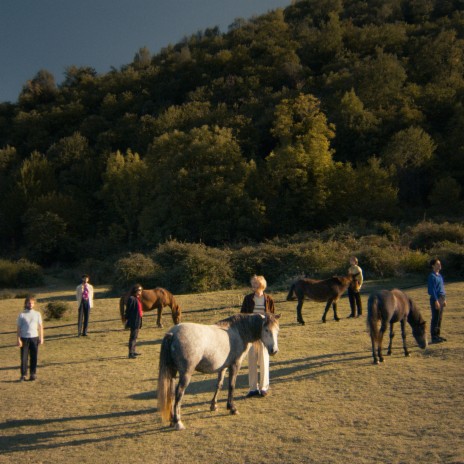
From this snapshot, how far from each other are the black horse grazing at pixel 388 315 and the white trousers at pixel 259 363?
2803mm

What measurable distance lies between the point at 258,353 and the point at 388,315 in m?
3.36

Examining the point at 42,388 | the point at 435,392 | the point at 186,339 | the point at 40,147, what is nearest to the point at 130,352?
the point at 42,388

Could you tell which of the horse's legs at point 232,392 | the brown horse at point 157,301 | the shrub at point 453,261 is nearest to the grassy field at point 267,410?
the horse's legs at point 232,392

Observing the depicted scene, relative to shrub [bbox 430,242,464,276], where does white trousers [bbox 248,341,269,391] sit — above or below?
below

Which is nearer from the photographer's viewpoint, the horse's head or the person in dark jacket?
the horse's head

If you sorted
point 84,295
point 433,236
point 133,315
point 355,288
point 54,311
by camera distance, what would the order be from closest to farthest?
1. point 133,315
2. point 84,295
3. point 355,288
4. point 54,311
5. point 433,236

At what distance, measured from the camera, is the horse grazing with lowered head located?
7680 mm

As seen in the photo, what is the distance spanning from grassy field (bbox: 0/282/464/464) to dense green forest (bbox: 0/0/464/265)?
27.8 meters

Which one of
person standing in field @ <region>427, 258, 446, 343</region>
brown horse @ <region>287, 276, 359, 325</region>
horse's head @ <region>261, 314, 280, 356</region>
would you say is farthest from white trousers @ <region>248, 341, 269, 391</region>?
brown horse @ <region>287, 276, 359, 325</region>

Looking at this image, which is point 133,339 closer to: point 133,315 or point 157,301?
point 133,315

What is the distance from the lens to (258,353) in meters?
→ 8.76

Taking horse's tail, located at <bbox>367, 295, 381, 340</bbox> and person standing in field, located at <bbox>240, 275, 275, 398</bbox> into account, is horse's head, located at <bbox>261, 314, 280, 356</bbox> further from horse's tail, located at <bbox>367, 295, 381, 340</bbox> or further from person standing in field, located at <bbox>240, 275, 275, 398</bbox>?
horse's tail, located at <bbox>367, 295, 381, 340</bbox>

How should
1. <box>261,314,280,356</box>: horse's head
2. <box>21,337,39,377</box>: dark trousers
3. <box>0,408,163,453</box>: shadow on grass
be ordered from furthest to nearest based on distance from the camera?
1. <box>21,337,39,377</box>: dark trousers
2. <box>261,314,280,356</box>: horse's head
3. <box>0,408,163,453</box>: shadow on grass

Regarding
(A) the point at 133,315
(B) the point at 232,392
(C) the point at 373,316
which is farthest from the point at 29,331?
(C) the point at 373,316
